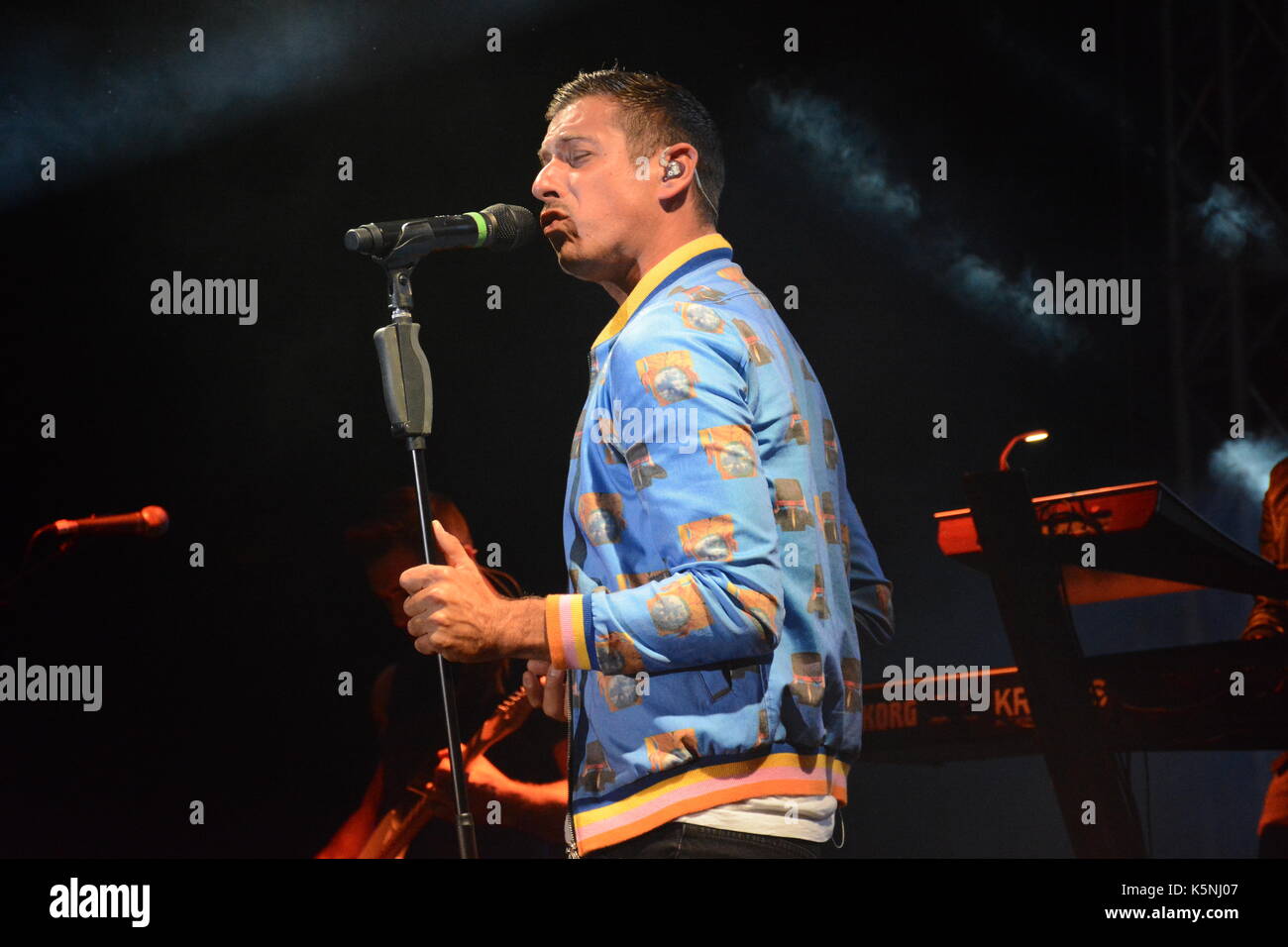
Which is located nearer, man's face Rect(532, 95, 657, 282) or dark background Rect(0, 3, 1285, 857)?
man's face Rect(532, 95, 657, 282)

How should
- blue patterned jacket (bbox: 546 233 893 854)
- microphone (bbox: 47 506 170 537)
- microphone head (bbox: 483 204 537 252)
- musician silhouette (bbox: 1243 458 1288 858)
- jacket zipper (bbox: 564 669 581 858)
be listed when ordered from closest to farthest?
blue patterned jacket (bbox: 546 233 893 854) < jacket zipper (bbox: 564 669 581 858) < microphone head (bbox: 483 204 537 252) < musician silhouette (bbox: 1243 458 1288 858) < microphone (bbox: 47 506 170 537)

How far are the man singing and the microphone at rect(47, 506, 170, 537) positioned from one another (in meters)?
1.91

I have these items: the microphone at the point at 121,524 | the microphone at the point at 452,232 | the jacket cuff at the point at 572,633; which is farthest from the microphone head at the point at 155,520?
the jacket cuff at the point at 572,633

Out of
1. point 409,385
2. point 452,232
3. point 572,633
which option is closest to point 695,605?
point 572,633

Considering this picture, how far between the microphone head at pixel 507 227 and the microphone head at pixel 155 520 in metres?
1.77

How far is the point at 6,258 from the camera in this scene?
3539mm

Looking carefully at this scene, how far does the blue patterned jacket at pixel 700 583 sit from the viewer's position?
5.78 ft

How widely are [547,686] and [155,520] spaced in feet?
6.33

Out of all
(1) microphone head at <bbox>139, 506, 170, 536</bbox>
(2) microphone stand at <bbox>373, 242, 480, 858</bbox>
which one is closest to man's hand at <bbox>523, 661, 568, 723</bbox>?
(2) microphone stand at <bbox>373, 242, 480, 858</bbox>

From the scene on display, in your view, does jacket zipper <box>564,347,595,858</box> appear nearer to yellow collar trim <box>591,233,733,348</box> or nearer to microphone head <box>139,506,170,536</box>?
yellow collar trim <box>591,233,733,348</box>

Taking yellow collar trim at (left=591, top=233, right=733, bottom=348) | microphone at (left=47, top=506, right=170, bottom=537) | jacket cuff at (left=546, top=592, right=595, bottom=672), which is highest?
yellow collar trim at (left=591, top=233, right=733, bottom=348)

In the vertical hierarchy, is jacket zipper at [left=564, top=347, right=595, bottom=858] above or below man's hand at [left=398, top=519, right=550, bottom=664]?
below

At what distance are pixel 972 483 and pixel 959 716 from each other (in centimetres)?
58

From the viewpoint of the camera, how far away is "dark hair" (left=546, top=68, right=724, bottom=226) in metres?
2.29
